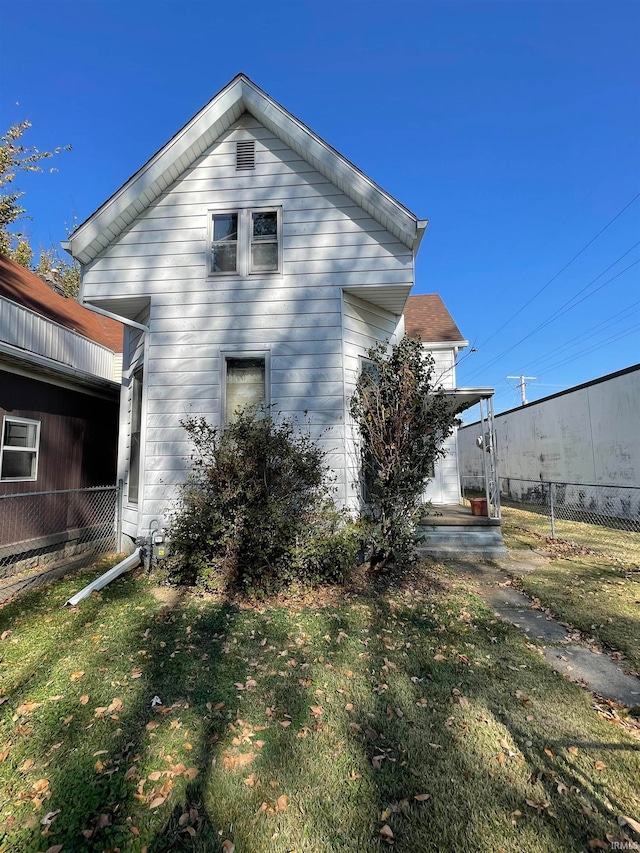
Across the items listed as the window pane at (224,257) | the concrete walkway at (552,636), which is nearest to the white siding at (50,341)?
the window pane at (224,257)

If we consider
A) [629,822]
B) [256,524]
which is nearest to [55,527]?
[256,524]

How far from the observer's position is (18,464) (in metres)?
6.89

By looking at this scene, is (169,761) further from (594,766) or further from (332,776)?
(594,766)

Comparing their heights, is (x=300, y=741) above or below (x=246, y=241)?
below

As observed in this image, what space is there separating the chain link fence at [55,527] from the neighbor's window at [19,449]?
479 mm

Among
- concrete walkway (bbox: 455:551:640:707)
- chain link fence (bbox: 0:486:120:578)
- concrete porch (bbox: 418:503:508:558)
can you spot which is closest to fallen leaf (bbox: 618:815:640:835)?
concrete walkway (bbox: 455:551:640:707)

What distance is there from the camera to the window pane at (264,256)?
704 centimetres

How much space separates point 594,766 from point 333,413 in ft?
16.2

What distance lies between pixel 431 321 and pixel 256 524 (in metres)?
9.81

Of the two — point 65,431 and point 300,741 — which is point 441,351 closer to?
point 65,431

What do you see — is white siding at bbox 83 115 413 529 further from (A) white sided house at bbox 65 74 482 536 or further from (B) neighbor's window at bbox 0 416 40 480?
(B) neighbor's window at bbox 0 416 40 480

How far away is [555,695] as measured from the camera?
10.8 ft

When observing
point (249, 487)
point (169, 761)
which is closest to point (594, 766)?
point (169, 761)

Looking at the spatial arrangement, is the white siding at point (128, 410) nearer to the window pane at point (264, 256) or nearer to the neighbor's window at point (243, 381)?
the neighbor's window at point (243, 381)
